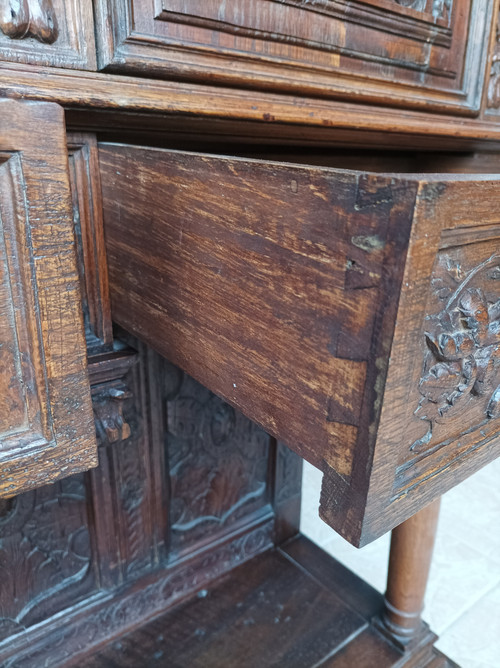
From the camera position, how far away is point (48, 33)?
500 millimetres

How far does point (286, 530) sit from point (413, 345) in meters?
1.02

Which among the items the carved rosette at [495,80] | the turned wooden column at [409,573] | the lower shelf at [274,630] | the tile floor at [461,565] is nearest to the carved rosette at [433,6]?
the carved rosette at [495,80]

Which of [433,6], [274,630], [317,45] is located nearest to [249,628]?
[274,630]

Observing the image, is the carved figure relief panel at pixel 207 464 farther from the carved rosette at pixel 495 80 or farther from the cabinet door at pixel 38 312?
the carved rosette at pixel 495 80

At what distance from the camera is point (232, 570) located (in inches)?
45.0

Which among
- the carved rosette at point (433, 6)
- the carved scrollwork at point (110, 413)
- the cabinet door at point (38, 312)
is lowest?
the carved scrollwork at point (110, 413)

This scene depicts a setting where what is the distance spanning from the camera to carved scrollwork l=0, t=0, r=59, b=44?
48 cm

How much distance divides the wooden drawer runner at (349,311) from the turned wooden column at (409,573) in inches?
19.3

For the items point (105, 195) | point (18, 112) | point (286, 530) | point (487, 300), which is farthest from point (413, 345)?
point (286, 530)

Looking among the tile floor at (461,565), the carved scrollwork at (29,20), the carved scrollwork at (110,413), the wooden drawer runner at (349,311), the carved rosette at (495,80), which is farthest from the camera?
the tile floor at (461,565)

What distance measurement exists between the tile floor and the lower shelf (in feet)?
0.61

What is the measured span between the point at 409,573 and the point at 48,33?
99cm

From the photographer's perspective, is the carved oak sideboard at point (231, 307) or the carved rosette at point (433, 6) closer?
the carved oak sideboard at point (231, 307)

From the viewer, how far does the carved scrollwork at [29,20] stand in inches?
18.8
